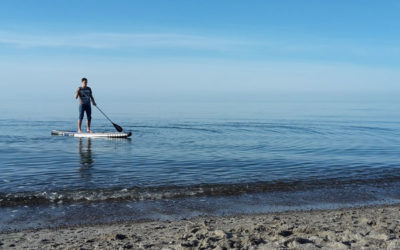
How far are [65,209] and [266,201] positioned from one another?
420 cm

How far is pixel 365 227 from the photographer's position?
670 cm

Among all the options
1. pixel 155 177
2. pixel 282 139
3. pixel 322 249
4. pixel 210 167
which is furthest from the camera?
pixel 282 139

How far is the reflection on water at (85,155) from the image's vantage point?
12.5 meters

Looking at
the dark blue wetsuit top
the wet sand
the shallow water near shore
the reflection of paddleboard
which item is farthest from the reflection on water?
the wet sand

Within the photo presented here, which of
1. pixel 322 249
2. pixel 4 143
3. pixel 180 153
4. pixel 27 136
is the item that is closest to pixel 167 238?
pixel 322 249

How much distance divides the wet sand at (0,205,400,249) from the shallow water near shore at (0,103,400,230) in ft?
→ 2.31

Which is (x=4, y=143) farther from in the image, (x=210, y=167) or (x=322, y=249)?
(x=322, y=249)

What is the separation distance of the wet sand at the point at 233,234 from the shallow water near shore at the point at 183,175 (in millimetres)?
706

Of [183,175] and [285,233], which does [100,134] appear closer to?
[183,175]

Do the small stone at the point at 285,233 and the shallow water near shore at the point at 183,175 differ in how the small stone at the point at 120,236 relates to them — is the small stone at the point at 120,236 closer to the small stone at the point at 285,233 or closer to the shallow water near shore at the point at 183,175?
Result: the shallow water near shore at the point at 183,175

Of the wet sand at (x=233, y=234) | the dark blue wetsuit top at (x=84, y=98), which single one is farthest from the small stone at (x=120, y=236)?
the dark blue wetsuit top at (x=84, y=98)

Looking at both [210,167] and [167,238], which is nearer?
[167,238]

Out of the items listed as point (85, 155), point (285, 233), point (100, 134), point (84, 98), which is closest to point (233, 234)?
point (285, 233)

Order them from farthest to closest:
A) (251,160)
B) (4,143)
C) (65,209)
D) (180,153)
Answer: (4,143) → (180,153) → (251,160) → (65,209)
